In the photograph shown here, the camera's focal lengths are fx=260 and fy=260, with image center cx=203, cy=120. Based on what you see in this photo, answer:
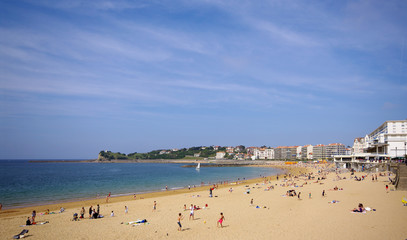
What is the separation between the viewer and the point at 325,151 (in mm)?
146375

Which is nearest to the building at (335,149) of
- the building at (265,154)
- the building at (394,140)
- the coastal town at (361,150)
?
the coastal town at (361,150)

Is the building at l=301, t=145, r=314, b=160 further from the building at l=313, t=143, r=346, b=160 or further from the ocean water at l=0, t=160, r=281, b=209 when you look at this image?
the ocean water at l=0, t=160, r=281, b=209

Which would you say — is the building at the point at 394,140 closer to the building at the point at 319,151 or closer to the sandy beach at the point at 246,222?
the sandy beach at the point at 246,222

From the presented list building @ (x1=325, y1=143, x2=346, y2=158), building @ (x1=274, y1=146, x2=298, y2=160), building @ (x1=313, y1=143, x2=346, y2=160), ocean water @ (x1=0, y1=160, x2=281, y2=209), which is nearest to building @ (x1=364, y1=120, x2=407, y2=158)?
ocean water @ (x1=0, y1=160, x2=281, y2=209)

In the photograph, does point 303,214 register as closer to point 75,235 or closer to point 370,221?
point 370,221

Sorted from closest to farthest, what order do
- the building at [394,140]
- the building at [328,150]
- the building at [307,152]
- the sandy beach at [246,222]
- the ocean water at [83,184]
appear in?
the sandy beach at [246,222]
the ocean water at [83,184]
the building at [394,140]
the building at [328,150]
the building at [307,152]

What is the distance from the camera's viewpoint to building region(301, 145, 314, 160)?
154363mm

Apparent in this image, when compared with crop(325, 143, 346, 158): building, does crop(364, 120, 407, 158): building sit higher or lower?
higher

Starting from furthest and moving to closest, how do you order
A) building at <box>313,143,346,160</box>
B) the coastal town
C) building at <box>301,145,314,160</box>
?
building at <box>301,145,314,160</box> < building at <box>313,143,346,160</box> < the coastal town

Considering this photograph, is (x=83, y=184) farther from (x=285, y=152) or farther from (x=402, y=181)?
(x=285, y=152)

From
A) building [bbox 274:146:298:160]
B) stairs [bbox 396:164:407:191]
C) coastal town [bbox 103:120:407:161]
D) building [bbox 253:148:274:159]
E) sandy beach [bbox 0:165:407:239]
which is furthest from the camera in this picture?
building [bbox 253:148:274:159]

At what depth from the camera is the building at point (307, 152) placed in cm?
15436

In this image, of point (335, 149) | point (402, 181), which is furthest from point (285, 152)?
point (402, 181)

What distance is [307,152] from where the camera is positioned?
15800cm
